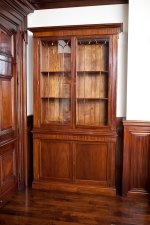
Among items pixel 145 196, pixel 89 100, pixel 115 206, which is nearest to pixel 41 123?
pixel 89 100

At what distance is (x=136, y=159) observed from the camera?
291cm

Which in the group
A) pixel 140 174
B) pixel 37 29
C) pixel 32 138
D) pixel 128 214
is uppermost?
pixel 37 29

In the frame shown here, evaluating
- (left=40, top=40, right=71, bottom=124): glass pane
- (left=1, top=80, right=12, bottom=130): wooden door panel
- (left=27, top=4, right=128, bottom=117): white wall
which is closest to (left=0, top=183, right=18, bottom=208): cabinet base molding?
(left=1, top=80, right=12, bottom=130): wooden door panel

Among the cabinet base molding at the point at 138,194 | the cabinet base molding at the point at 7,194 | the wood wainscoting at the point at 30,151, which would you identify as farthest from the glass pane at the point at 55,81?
the cabinet base molding at the point at 138,194

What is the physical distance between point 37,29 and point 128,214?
2521 millimetres

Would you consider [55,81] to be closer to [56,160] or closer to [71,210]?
[56,160]

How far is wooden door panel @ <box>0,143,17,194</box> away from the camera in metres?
2.73

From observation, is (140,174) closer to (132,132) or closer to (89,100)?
(132,132)

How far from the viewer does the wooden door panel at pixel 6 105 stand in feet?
8.93

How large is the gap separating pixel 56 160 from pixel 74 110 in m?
0.74

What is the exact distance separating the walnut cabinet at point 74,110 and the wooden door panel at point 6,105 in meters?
0.38

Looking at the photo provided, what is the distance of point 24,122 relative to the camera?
10.4 ft

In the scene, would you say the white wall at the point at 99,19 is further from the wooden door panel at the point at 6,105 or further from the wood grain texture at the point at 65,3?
the wooden door panel at the point at 6,105

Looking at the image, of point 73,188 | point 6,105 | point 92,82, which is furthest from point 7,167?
point 92,82
